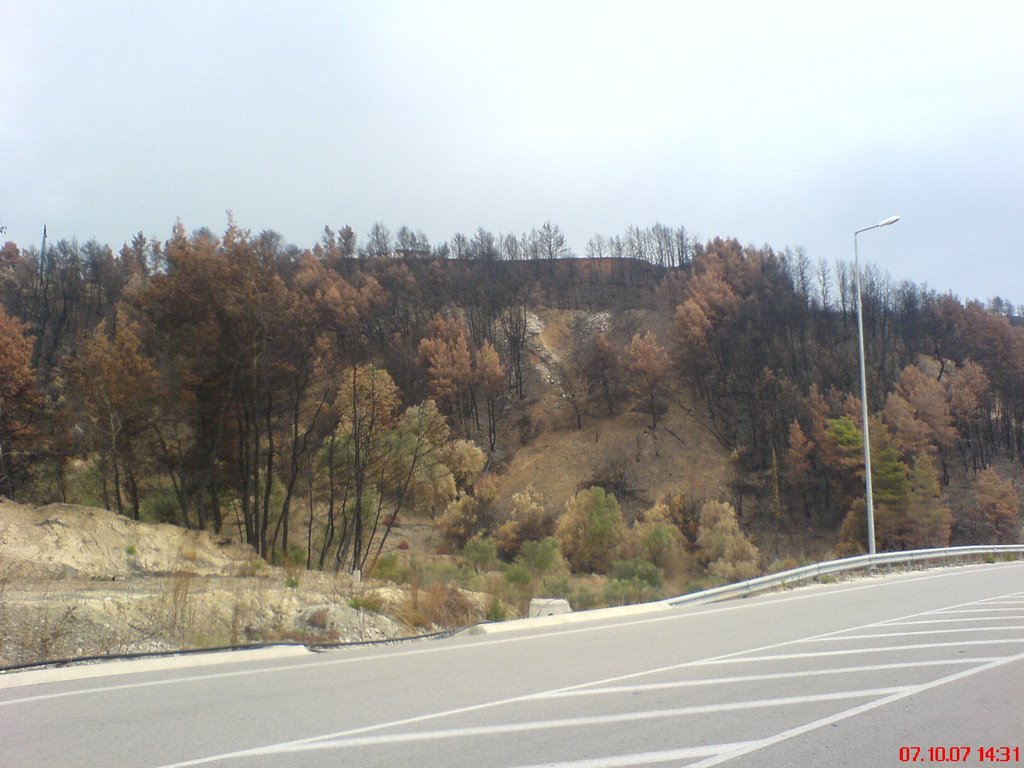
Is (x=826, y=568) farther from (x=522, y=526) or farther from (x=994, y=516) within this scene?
(x=994, y=516)

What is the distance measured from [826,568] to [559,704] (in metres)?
16.7

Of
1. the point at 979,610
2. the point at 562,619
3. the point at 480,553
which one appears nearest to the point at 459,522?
the point at 480,553

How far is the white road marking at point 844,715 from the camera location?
18.2 ft

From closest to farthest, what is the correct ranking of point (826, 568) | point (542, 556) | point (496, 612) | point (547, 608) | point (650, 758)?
point (650, 758), point (547, 608), point (496, 612), point (826, 568), point (542, 556)

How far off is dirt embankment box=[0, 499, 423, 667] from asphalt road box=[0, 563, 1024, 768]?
2008mm

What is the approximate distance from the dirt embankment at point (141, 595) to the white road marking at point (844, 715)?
325 inches

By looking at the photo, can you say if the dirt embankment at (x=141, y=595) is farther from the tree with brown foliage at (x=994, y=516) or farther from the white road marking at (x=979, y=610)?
the tree with brown foliage at (x=994, y=516)

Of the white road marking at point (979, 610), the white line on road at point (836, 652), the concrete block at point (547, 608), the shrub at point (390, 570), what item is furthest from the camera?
the shrub at point (390, 570)

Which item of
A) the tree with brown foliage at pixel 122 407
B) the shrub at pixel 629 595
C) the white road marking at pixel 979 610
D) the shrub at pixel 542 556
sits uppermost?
the tree with brown foliage at pixel 122 407

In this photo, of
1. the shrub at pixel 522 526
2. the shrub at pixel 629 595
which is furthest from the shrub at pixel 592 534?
the shrub at pixel 629 595

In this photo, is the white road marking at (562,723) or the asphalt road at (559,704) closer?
the asphalt road at (559,704)

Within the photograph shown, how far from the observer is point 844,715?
6629 millimetres

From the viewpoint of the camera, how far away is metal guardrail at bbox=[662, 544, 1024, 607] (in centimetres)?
1820

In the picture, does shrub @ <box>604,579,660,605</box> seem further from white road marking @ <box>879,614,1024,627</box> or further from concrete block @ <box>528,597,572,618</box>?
white road marking @ <box>879,614,1024,627</box>
